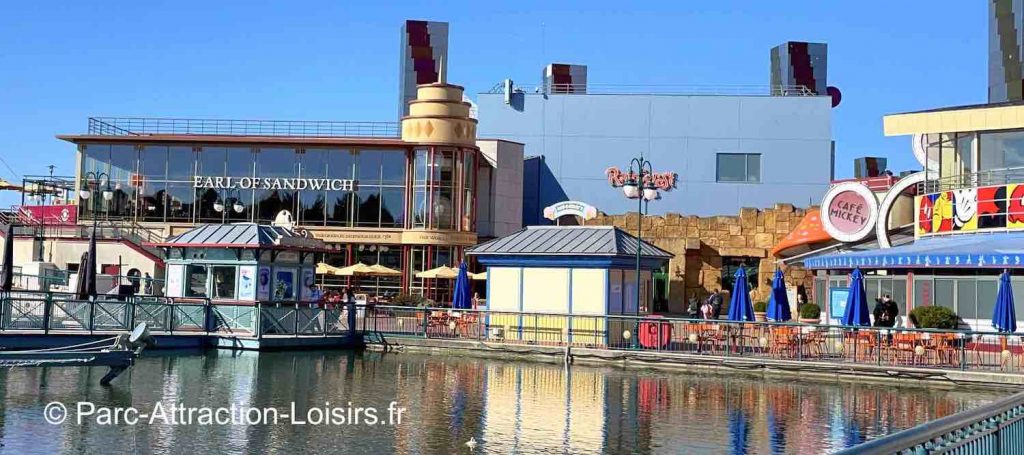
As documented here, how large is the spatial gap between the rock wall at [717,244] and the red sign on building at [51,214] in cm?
2816

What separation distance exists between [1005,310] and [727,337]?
686cm

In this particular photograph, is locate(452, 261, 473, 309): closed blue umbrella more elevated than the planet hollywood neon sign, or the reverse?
the planet hollywood neon sign

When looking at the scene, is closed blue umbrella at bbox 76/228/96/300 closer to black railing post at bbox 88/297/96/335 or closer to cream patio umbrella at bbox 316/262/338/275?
black railing post at bbox 88/297/96/335

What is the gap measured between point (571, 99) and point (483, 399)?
4369 cm

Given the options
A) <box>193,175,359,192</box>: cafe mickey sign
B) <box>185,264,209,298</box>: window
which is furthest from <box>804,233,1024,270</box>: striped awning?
<box>193,175,359,192</box>: cafe mickey sign

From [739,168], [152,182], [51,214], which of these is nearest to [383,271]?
[152,182]

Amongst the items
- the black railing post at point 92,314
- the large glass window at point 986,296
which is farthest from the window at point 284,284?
the large glass window at point 986,296

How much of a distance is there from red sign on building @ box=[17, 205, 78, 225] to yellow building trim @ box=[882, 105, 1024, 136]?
3932cm

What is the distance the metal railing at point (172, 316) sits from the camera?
27.9 m

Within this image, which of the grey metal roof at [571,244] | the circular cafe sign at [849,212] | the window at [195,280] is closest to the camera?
the grey metal roof at [571,244]

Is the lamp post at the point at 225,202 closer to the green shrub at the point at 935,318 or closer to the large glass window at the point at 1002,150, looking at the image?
the large glass window at the point at 1002,150

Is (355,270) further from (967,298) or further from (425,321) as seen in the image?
(967,298)

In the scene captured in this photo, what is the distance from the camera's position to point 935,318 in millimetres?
30000

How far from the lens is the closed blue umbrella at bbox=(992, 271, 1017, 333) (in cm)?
2803
